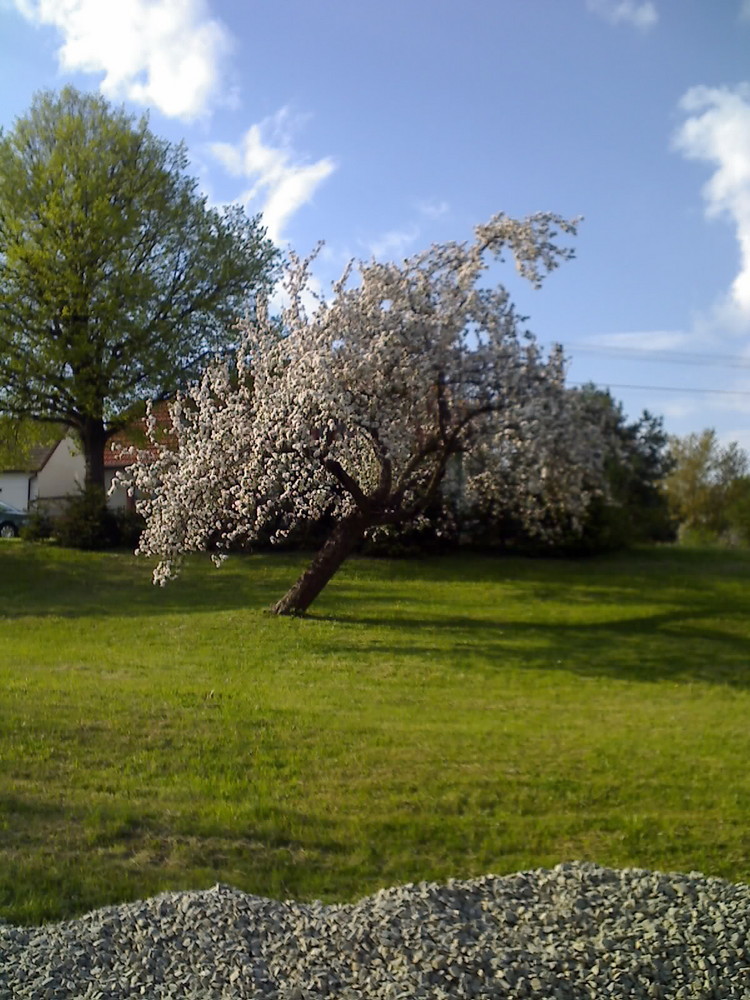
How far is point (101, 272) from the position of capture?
84.9 ft

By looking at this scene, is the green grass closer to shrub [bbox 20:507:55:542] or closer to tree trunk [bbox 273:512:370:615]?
tree trunk [bbox 273:512:370:615]

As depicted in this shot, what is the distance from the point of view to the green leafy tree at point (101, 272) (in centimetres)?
2572

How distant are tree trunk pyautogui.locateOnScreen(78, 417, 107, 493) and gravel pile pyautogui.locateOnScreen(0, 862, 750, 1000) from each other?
23.6 meters

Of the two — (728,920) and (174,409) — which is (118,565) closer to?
(174,409)

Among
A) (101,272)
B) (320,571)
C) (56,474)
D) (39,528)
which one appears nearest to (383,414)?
(320,571)

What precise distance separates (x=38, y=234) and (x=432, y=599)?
14.3 metres

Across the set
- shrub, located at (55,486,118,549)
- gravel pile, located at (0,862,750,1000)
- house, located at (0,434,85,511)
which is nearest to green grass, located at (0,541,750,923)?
gravel pile, located at (0,862,750,1000)

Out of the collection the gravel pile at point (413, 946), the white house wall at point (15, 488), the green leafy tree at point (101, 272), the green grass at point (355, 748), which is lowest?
the gravel pile at point (413, 946)

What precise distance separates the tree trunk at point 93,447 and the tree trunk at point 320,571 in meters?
12.5

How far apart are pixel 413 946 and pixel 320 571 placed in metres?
11.9

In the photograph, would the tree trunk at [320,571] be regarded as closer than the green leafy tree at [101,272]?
Yes

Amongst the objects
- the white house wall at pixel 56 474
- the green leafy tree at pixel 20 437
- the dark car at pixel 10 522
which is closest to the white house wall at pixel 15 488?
the white house wall at pixel 56 474

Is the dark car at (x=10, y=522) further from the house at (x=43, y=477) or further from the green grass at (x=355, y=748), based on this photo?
the green grass at (x=355, y=748)

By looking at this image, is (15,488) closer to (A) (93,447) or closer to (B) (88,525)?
(A) (93,447)
